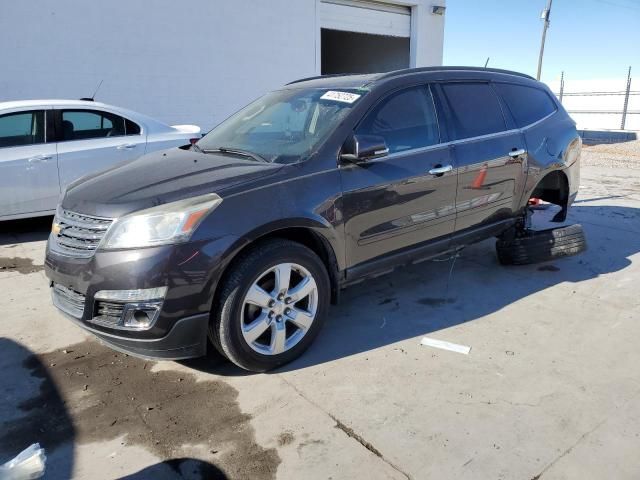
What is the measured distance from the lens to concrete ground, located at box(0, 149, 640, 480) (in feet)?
8.09

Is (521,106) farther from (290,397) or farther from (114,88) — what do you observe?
(114,88)

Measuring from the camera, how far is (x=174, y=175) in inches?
127

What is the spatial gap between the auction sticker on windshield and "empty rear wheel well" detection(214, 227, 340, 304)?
1051mm

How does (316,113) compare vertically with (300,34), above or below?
below

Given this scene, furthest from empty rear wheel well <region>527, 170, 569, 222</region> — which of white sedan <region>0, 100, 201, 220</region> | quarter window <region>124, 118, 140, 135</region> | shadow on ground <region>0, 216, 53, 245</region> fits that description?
shadow on ground <region>0, 216, 53, 245</region>

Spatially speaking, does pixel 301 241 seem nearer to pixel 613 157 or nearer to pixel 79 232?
pixel 79 232

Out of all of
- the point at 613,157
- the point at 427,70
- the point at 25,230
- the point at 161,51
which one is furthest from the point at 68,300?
the point at 613,157

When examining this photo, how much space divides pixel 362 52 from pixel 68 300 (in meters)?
18.2

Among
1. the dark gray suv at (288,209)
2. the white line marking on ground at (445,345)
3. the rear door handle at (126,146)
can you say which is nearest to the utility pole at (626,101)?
the dark gray suv at (288,209)

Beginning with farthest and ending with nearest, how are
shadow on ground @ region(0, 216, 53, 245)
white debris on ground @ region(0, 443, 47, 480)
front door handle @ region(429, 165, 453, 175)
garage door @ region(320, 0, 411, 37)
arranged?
garage door @ region(320, 0, 411, 37) → shadow on ground @ region(0, 216, 53, 245) → front door handle @ region(429, 165, 453, 175) → white debris on ground @ region(0, 443, 47, 480)

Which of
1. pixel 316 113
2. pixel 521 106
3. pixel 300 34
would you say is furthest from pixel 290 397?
pixel 300 34

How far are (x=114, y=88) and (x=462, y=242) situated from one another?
26.3 ft

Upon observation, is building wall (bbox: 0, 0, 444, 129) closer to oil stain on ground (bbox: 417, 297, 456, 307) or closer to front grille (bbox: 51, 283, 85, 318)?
front grille (bbox: 51, 283, 85, 318)

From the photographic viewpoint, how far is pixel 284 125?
12.7 ft
